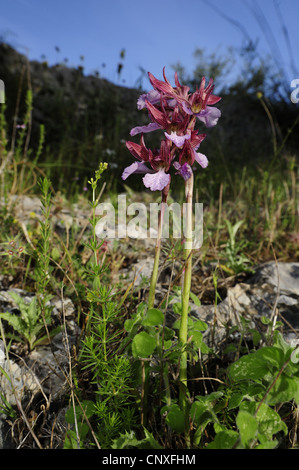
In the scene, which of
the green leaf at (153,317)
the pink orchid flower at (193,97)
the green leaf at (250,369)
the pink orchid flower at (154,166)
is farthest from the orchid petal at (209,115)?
the green leaf at (250,369)

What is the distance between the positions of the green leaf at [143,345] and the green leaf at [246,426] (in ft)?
1.08

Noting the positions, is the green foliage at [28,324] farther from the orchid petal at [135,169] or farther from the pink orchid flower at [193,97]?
the pink orchid flower at [193,97]

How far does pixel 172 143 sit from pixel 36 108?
704 cm

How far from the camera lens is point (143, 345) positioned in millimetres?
1154

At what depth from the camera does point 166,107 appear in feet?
4.04

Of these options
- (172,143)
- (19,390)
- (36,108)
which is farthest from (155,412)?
(36,108)

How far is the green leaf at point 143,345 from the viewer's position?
115 centimetres

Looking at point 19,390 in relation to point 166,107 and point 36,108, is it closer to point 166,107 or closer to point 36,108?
point 166,107

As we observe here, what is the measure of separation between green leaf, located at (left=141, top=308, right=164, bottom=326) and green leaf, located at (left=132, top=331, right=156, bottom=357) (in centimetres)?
5

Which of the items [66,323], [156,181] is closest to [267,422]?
[156,181]

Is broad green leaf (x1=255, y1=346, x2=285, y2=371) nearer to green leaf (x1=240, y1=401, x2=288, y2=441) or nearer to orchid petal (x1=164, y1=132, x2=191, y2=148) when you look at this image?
green leaf (x1=240, y1=401, x2=288, y2=441)

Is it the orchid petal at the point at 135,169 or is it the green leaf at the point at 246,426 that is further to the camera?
the orchid petal at the point at 135,169

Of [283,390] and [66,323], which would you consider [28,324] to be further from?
[283,390]
